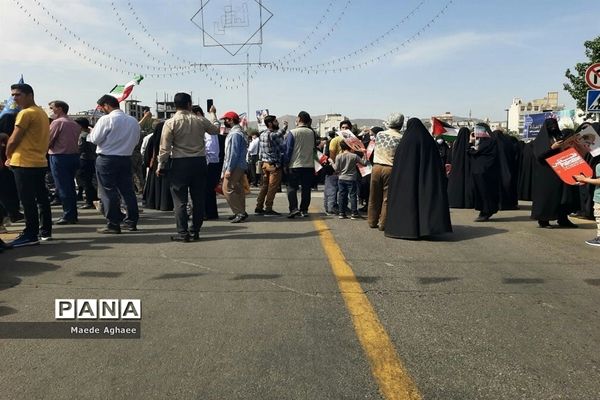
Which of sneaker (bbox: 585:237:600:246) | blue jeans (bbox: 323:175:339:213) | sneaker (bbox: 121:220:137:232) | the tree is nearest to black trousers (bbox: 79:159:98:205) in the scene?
sneaker (bbox: 121:220:137:232)

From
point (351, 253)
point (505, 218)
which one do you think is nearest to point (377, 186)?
point (351, 253)

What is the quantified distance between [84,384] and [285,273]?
101 inches

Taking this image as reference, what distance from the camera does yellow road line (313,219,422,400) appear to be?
2832 millimetres

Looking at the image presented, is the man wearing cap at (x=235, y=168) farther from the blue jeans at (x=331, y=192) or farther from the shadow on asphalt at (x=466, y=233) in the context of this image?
the shadow on asphalt at (x=466, y=233)

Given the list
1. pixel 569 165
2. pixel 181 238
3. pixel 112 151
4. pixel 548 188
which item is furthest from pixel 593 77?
pixel 112 151

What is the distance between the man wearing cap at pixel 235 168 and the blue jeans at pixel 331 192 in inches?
72.1

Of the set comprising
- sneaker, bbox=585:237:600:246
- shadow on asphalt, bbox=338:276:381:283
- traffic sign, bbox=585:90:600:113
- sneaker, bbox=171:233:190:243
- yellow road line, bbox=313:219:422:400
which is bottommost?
yellow road line, bbox=313:219:422:400

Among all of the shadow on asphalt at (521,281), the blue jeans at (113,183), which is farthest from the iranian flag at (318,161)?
the shadow on asphalt at (521,281)

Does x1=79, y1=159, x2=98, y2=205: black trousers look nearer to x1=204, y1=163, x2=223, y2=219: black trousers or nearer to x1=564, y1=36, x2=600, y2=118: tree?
x1=204, y1=163, x2=223, y2=219: black trousers

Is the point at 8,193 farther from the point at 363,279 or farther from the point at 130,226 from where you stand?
the point at 363,279

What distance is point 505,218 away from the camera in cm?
978

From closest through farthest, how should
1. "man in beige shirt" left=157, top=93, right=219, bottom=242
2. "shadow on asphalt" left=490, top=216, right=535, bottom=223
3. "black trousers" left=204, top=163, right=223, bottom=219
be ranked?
"man in beige shirt" left=157, top=93, right=219, bottom=242
"black trousers" left=204, top=163, right=223, bottom=219
"shadow on asphalt" left=490, top=216, right=535, bottom=223

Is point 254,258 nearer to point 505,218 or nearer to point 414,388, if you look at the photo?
point 414,388

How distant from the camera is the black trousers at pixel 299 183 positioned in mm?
9312
